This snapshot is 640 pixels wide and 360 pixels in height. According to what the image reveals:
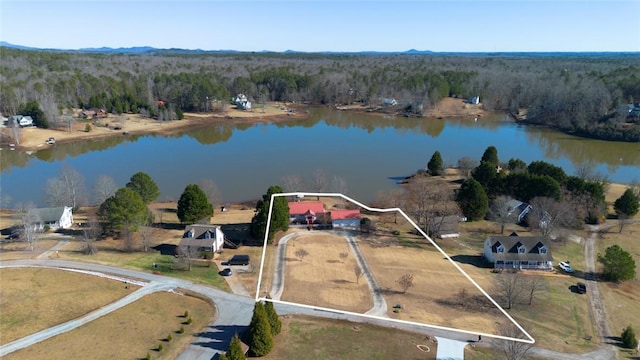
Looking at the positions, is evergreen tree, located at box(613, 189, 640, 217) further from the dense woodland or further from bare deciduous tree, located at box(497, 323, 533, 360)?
the dense woodland

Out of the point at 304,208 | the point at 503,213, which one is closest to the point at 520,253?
the point at 503,213

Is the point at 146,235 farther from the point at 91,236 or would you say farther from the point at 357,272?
the point at 357,272

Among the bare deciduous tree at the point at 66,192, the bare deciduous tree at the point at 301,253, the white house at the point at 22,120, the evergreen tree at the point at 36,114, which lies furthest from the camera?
the evergreen tree at the point at 36,114

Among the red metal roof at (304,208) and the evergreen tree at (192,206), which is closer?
the evergreen tree at (192,206)

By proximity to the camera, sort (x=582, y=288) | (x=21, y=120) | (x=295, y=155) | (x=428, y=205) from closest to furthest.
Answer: (x=582, y=288) → (x=428, y=205) → (x=295, y=155) → (x=21, y=120)

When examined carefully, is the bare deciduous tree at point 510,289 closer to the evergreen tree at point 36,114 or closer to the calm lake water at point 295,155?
the calm lake water at point 295,155

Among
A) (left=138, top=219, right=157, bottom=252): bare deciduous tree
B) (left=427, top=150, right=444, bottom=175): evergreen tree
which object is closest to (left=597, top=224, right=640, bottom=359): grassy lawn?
(left=427, top=150, right=444, bottom=175): evergreen tree

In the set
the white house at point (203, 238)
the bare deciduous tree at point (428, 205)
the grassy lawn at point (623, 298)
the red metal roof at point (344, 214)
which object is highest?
the bare deciduous tree at point (428, 205)

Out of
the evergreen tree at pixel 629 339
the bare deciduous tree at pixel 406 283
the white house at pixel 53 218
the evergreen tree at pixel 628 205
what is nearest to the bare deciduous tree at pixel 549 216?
the evergreen tree at pixel 628 205
